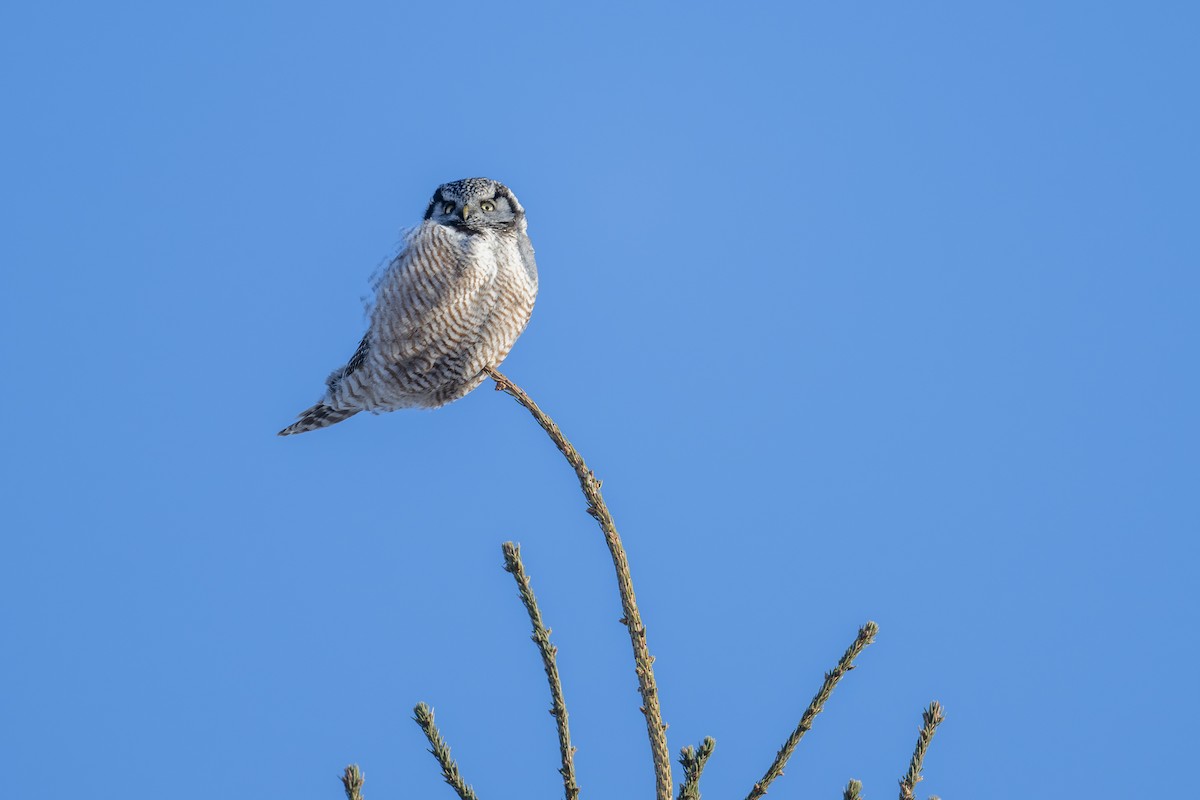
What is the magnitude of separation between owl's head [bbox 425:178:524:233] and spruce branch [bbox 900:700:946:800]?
4530mm

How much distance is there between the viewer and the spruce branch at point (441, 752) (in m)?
2.68

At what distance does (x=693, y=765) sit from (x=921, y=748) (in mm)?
558

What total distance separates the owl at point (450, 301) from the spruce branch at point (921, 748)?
422 centimetres

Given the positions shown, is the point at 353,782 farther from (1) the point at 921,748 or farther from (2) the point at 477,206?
(2) the point at 477,206

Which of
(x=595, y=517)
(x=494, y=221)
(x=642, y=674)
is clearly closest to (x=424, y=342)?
(x=494, y=221)

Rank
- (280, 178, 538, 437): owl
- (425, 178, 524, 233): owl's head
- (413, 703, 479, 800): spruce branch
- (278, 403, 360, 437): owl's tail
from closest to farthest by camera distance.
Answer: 1. (413, 703, 479, 800): spruce branch
2. (280, 178, 538, 437): owl
3. (425, 178, 524, 233): owl's head
4. (278, 403, 360, 437): owl's tail

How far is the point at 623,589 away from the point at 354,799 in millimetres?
1032

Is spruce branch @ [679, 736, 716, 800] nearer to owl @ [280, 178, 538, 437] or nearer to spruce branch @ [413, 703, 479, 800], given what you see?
spruce branch @ [413, 703, 479, 800]

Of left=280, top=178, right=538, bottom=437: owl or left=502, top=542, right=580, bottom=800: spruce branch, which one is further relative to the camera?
left=280, top=178, right=538, bottom=437: owl

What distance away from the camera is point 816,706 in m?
2.91

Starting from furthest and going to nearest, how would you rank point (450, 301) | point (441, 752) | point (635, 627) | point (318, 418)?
point (318, 418), point (450, 301), point (635, 627), point (441, 752)

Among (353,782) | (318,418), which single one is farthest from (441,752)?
(318,418)

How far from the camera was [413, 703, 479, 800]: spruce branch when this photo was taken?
268 cm

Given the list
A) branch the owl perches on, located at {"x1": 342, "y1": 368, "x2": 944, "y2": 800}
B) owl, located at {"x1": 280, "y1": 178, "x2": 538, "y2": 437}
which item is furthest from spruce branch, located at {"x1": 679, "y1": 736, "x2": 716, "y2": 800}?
owl, located at {"x1": 280, "y1": 178, "x2": 538, "y2": 437}
